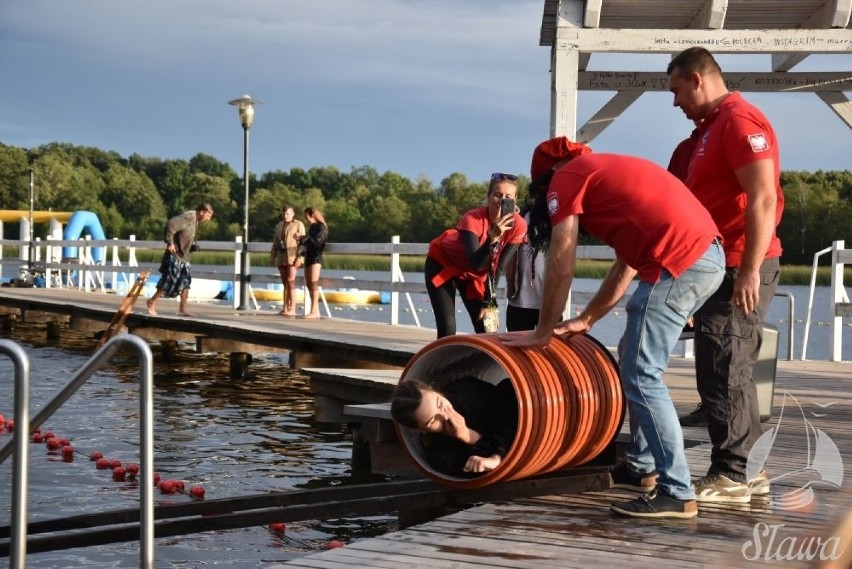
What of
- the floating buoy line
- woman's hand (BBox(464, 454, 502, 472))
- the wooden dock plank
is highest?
woman's hand (BBox(464, 454, 502, 472))

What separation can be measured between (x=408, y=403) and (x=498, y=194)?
274 centimetres

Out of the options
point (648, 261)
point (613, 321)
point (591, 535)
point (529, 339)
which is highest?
point (648, 261)

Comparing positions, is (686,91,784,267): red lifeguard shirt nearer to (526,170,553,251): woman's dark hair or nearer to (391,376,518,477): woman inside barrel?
(526,170,553,251): woman's dark hair

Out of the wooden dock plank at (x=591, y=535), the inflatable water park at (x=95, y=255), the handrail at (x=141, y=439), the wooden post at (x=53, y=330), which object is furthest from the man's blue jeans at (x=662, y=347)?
the inflatable water park at (x=95, y=255)

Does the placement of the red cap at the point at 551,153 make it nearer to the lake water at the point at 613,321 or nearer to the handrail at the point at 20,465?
the handrail at the point at 20,465

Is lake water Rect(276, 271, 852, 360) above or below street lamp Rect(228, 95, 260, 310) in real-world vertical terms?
below

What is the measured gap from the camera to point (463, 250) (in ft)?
25.4

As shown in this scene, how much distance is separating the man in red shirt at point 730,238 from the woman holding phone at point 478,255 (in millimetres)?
2426

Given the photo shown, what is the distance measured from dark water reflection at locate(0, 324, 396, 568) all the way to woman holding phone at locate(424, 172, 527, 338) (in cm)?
154

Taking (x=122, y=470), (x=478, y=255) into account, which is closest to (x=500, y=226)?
(x=478, y=255)

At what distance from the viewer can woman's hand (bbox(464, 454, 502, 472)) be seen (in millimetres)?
4984

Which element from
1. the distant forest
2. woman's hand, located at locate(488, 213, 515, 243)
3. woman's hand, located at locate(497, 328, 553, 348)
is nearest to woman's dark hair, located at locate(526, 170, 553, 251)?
woman's hand, located at locate(497, 328, 553, 348)

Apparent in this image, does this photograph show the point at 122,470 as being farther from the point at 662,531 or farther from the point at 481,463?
the point at 662,531

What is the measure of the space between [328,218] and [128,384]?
98877mm
